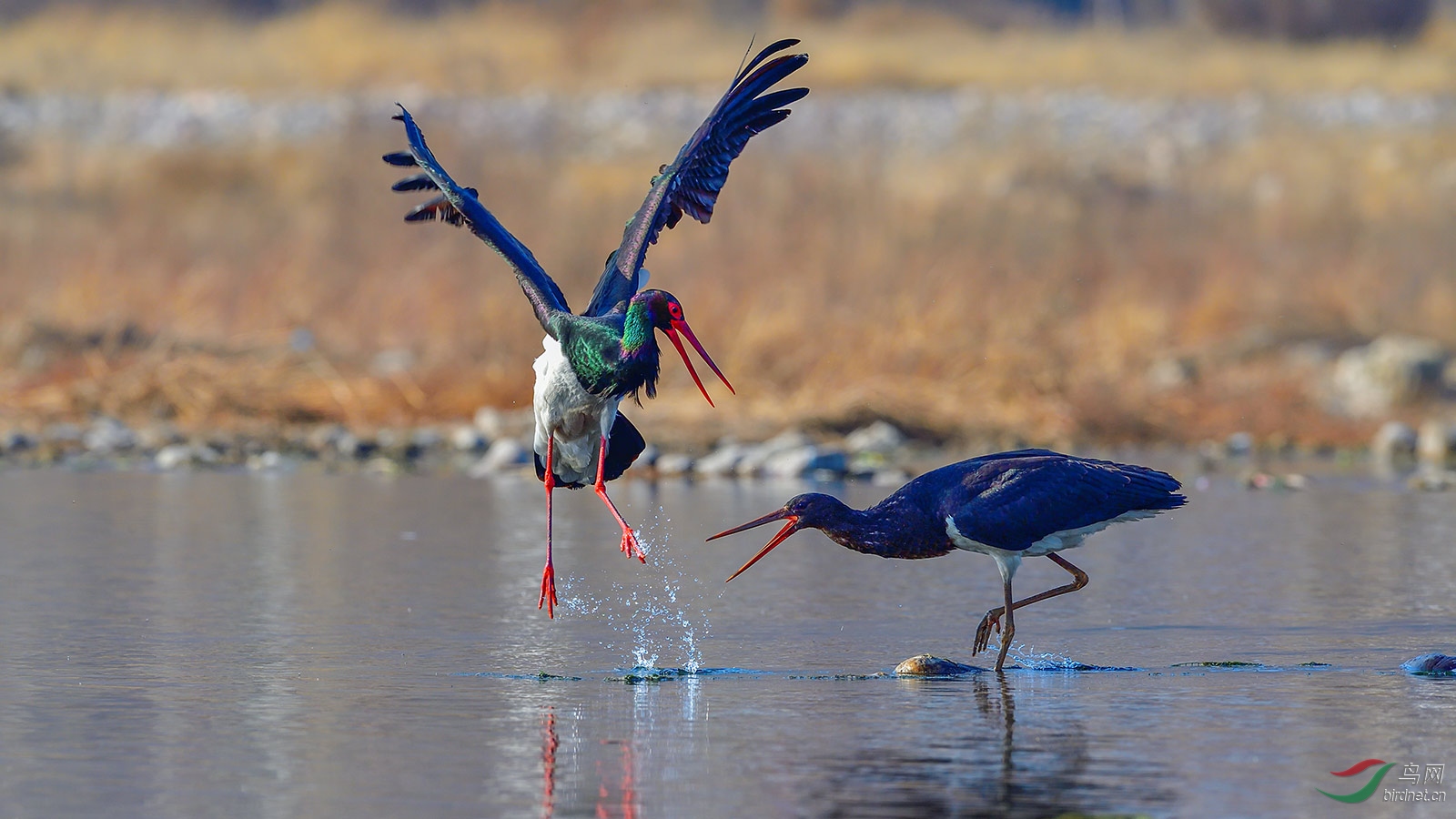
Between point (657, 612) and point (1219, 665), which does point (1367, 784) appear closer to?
point (1219, 665)

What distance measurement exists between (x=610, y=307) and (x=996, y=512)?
239cm

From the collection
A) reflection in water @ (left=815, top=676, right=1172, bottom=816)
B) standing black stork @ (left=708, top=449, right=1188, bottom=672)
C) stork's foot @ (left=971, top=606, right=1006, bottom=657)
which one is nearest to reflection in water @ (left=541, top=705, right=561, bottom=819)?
reflection in water @ (left=815, top=676, right=1172, bottom=816)

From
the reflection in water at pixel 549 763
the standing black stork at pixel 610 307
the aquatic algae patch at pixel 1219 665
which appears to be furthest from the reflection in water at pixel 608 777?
the aquatic algae patch at pixel 1219 665

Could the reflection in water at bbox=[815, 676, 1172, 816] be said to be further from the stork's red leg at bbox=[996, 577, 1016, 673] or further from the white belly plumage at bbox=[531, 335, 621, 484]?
the white belly plumage at bbox=[531, 335, 621, 484]

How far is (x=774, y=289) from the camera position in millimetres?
21016

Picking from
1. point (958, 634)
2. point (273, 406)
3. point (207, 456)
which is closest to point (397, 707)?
point (958, 634)

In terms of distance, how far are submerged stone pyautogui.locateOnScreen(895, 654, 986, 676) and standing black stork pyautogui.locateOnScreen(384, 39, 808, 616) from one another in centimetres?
146

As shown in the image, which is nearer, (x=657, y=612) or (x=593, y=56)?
(x=657, y=612)

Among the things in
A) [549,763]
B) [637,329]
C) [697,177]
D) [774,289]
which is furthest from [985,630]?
[774,289]

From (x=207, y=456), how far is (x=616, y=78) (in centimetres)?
2576

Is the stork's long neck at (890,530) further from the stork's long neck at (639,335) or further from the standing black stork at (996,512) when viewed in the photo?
the stork's long neck at (639,335)

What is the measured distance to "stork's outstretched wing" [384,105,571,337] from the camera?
32.1 ft

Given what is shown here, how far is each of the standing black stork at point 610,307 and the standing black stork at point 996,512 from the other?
3.34 feet

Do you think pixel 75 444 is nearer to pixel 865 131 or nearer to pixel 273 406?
pixel 273 406
